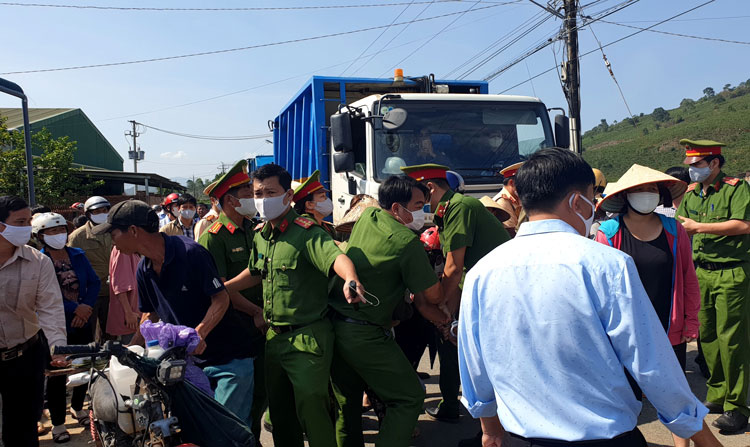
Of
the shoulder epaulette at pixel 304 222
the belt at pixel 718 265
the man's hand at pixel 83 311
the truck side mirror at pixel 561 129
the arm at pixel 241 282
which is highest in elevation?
the truck side mirror at pixel 561 129

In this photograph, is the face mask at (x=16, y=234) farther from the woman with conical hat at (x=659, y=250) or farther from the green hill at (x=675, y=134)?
the green hill at (x=675, y=134)

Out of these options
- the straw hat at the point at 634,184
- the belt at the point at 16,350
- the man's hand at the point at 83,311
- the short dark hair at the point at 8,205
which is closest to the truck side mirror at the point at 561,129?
the straw hat at the point at 634,184

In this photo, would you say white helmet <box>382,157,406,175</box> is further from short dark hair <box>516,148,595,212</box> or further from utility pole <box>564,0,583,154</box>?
utility pole <box>564,0,583,154</box>

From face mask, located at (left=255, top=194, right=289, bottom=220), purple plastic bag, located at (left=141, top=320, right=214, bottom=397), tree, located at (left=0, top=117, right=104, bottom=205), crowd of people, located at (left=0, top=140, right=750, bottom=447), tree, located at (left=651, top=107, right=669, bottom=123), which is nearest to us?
crowd of people, located at (left=0, top=140, right=750, bottom=447)

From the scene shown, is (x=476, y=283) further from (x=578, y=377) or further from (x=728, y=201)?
(x=728, y=201)

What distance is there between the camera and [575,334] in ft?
5.26

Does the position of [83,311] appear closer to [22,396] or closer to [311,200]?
[22,396]

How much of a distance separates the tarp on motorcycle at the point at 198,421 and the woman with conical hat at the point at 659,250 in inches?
95.6

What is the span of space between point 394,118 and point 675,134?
53.4m

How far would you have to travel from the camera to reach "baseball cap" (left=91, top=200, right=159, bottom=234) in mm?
2961

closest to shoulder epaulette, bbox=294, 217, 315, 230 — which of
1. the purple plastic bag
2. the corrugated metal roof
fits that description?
the purple plastic bag

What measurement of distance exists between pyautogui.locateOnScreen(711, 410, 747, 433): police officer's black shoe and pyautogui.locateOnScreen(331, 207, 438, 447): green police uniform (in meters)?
2.45

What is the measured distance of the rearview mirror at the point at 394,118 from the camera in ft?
21.2

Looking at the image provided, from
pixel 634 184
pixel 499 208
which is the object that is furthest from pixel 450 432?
pixel 634 184
